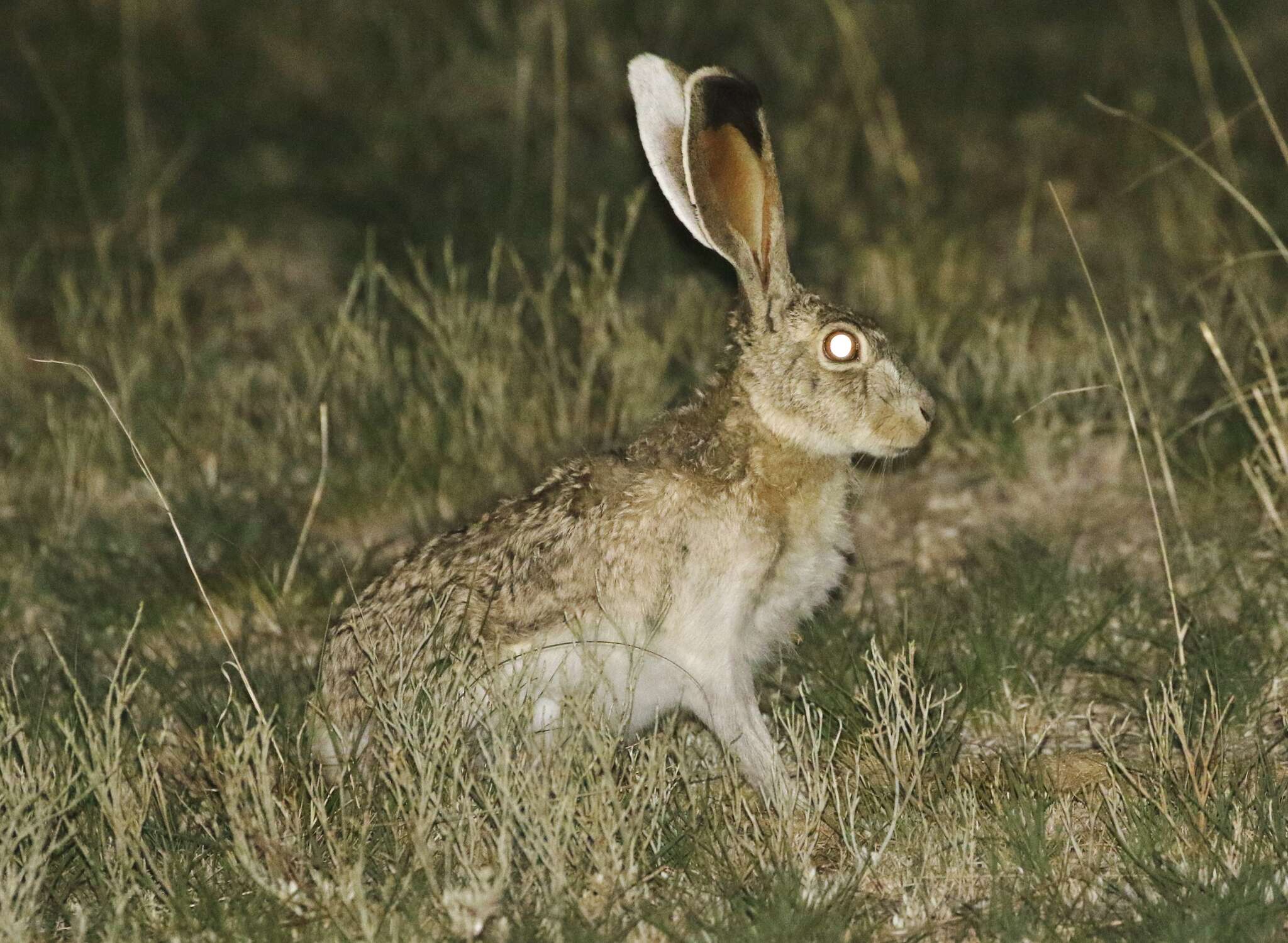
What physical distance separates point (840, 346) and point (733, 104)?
0.64m

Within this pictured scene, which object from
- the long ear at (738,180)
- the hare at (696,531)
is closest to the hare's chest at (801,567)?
the hare at (696,531)

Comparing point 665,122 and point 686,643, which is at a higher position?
point 665,122

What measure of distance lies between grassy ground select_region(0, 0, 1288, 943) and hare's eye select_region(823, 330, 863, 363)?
0.50 m

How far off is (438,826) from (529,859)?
1.18 feet

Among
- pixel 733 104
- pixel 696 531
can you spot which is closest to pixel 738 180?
pixel 733 104

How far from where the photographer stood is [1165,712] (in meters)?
4.21

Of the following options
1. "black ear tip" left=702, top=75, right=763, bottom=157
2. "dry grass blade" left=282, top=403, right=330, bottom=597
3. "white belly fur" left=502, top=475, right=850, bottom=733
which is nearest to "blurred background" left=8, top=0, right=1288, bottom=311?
"dry grass blade" left=282, top=403, right=330, bottom=597

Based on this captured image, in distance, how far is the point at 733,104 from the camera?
471 centimetres

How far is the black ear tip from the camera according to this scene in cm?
467

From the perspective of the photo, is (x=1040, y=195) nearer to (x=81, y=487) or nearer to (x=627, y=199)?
(x=627, y=199)

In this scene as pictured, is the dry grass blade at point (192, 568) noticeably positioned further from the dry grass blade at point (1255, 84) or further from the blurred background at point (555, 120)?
the dry grass blade at point (1255, 84)

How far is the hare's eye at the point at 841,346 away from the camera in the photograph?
15.9 ft

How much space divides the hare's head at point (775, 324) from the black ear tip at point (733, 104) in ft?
0.08

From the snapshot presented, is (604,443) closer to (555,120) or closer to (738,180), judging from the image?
(738,180)
